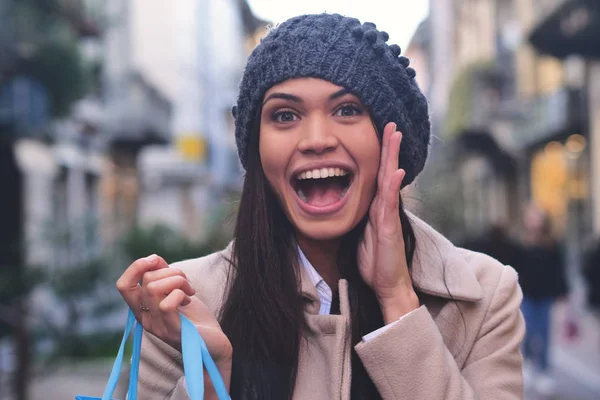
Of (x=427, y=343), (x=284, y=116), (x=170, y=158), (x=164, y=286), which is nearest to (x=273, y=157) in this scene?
(x=284, y=116)

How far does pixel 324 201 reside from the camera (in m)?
1.95

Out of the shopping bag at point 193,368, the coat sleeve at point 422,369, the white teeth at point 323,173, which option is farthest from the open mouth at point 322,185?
the shopping bag at point 193,368

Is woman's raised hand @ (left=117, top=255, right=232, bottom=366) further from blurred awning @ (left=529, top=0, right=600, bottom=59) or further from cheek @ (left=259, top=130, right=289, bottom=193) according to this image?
blurred awning @ (left=529, top=0, right=600, bottom=59)

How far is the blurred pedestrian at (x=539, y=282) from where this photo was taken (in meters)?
8.01

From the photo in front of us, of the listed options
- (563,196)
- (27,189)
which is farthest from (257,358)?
(563,196)

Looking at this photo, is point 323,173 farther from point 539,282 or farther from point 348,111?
point 539,282

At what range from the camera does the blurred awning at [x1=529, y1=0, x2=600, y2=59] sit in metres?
11.4

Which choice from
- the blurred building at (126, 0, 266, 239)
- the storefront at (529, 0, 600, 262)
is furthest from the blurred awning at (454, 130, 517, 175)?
the blurred building at (126, 0, 266, 239)

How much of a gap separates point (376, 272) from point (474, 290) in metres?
0.28

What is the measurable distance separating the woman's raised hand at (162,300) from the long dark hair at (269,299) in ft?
0.48

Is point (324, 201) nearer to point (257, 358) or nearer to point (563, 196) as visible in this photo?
point (257, 358)

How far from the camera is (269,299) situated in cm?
196

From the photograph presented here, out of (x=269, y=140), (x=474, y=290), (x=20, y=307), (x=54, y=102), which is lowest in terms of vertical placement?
(x=20, y=307)

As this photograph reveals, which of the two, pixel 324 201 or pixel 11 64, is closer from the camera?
pixel 324 201
